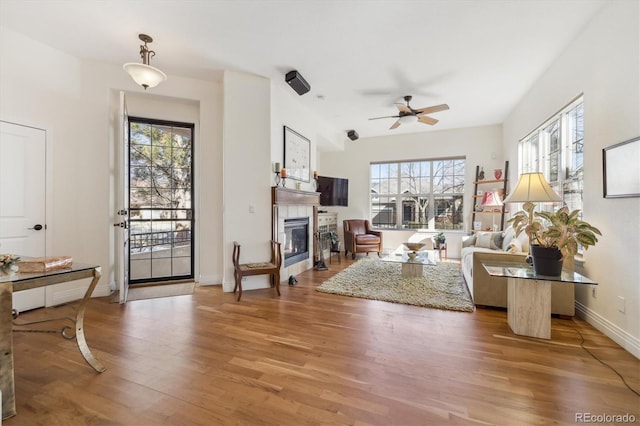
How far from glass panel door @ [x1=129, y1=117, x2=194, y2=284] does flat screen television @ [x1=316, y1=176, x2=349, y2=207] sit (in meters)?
2.73

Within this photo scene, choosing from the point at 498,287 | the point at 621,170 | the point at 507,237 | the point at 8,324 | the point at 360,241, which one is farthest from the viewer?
the point at 360,241

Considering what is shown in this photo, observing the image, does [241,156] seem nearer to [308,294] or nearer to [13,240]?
[308,294]

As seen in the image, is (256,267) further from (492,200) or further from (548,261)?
(492,200)

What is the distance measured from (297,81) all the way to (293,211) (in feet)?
6.28

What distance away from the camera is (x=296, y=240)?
181 inches

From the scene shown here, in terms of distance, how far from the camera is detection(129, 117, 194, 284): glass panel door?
12.9 feet

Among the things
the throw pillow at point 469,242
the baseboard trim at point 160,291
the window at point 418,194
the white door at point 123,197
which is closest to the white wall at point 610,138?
the throw pillow at point 469,242

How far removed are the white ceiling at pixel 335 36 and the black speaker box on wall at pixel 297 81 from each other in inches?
3.2

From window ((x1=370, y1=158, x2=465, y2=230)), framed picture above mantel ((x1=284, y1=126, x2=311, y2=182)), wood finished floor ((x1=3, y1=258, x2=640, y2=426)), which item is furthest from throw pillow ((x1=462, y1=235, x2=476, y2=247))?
framed picture above mantel ((x1=284, y1=126, x2=311, y2=182))

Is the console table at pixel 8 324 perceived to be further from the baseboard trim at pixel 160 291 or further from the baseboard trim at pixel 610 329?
the baseboard trim at pixel 610 329

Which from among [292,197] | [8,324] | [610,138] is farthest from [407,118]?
[8,324]

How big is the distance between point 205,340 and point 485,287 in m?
2.90

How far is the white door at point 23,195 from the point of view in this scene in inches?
107

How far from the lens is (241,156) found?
12.0 feet
